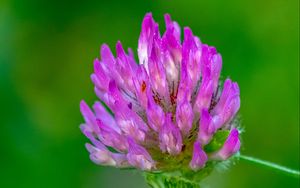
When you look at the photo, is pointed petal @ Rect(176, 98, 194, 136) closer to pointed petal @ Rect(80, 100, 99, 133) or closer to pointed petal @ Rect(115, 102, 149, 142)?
pointed petal @ Rect(115, 102, 149, 142)

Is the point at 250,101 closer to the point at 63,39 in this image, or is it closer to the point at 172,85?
the point at 63,39

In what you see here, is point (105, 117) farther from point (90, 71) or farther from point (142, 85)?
point (90, 71)

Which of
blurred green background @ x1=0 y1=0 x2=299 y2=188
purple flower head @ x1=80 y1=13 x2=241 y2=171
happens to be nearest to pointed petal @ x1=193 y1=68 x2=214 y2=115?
purple flower head @ x1=80 y1=13 x2=241 y2=171

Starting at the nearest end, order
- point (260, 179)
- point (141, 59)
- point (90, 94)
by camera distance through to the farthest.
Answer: point (141, 59) → point (260, 179) → point (90, 94)

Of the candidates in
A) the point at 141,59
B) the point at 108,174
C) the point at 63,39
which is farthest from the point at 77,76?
the point at 141,59

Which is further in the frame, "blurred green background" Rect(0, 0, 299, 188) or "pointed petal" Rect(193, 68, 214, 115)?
"blurred green background" Rect(0, 0, 299, 188)

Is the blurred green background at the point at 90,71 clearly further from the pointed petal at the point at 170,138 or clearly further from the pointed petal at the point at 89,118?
the pointed petal at the point at 170,138
